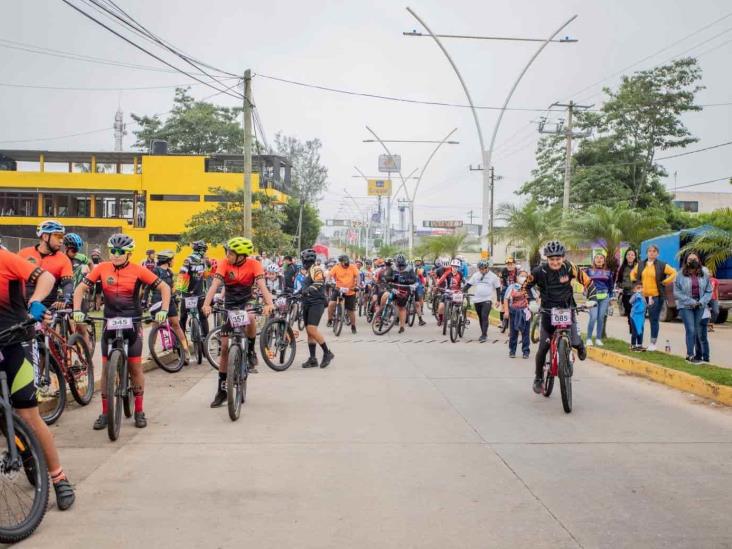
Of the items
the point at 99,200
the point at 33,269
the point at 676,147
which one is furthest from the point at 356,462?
the point at 99,200

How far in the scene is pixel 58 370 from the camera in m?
7.77

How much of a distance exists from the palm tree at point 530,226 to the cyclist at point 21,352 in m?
27.3

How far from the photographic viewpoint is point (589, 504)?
512 cm

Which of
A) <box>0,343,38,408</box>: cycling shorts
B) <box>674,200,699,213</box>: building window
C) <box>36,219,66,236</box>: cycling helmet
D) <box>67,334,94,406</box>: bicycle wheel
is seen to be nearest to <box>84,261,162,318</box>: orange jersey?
<box>36,219,66,236</box>: cycling helmet

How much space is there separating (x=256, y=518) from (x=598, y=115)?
149 feet

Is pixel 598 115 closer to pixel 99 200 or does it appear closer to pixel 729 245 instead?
pixel 729 245

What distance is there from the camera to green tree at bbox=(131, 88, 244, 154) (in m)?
71.1

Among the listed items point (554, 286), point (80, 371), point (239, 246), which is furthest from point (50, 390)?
Answer: point (554, 286)

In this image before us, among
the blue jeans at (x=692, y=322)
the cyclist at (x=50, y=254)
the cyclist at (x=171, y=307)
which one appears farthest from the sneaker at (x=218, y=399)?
the blue jeans at (x=692, y=322)

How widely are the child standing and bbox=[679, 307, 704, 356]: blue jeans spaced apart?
5.37ft

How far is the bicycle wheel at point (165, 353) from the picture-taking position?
11.2 m

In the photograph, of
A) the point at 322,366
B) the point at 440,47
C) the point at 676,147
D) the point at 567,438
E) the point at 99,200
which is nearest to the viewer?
the point at 567,438

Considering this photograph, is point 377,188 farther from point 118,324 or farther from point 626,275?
point 118,324

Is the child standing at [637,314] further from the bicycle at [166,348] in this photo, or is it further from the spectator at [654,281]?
the bicycle at [166,348]
